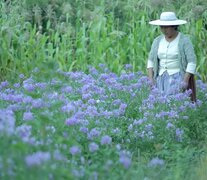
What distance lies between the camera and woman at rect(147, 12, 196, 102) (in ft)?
28.8

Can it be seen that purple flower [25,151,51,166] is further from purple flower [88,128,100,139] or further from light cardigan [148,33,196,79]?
light cardigan [148,33,196,79]

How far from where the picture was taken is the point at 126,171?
4852 millimetres

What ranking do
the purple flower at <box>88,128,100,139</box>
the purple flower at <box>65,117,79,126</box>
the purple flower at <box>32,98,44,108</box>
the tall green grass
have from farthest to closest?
the tall green grass → the purple flower at <box>32,98,44,108</box> → the purple flower at <box>88,128,100,139</box> → the purple flower at <box>65,117,79,126</box>

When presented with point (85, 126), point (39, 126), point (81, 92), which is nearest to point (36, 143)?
point (39, 126)

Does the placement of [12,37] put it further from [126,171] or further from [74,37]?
[126,171]

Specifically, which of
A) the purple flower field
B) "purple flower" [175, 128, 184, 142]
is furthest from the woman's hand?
"purple flower" [175, 128, 184, 142]

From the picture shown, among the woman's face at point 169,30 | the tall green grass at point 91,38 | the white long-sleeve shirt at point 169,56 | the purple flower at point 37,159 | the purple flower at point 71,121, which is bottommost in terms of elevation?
the tall green grass at point 91,38

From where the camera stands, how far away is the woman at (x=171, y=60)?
877cm

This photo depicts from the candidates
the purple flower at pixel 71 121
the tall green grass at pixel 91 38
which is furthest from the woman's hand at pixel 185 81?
the purple flower at pixel 71 121

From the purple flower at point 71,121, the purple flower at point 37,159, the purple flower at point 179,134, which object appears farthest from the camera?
the purple flower at point 179,134

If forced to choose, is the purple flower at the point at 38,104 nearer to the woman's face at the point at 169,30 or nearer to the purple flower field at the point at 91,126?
the purple flower field at the point at 91,126

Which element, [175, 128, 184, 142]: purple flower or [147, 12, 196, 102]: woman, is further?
[147, 12, 196, 102]: woman

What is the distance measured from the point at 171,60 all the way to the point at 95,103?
1.45 metres

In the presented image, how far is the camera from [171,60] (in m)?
8.96
